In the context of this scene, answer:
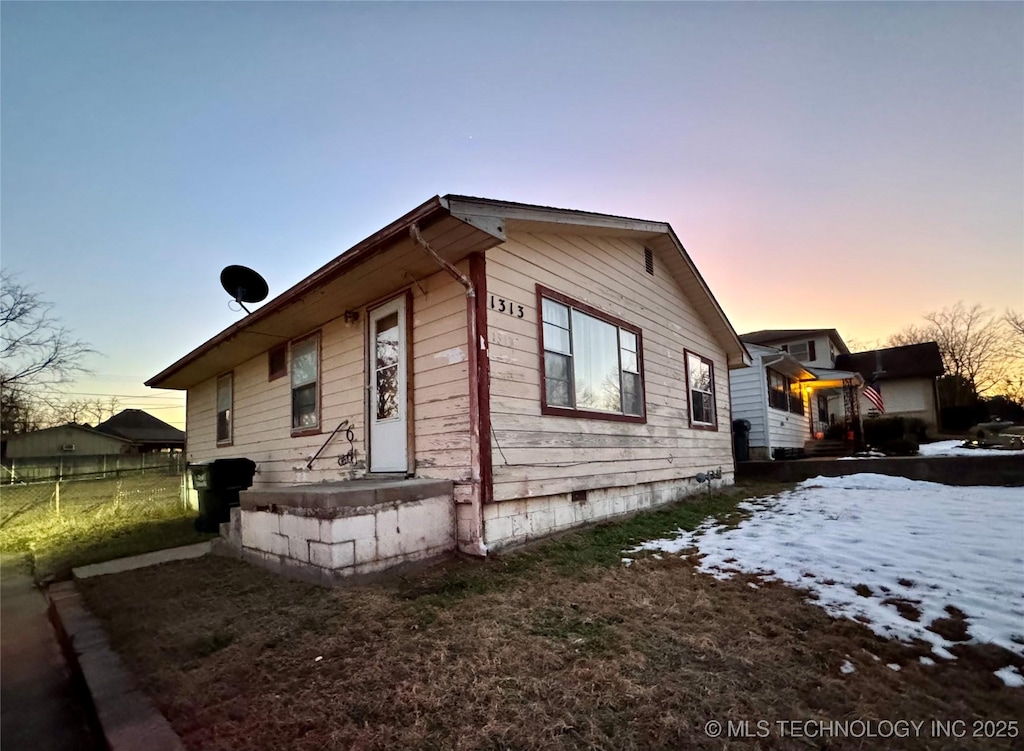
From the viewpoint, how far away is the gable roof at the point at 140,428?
45781 millimetres

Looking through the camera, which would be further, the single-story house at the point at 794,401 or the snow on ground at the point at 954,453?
the single-story house at the point at 794,401

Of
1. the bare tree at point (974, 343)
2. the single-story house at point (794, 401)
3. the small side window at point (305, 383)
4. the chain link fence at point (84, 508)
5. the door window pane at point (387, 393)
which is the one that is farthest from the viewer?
the bare tree at point (974, 343)

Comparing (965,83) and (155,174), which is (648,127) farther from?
(155,174)

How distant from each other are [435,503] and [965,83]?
31.1 ft

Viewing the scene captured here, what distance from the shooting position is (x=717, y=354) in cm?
1159

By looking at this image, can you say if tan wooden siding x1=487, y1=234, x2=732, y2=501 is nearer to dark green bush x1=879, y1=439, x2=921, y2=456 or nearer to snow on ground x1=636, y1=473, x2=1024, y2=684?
snow on ground x1=636, y1=473, x2=1024, y2=684

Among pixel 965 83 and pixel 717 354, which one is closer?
pixel 965 83

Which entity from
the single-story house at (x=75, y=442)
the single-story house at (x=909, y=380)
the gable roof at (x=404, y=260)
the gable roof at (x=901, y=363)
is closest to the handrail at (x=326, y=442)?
the gable roof at (x=404, y=260)

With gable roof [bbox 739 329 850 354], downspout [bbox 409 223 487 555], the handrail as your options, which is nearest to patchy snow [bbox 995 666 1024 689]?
downspout [bbox 409 223 487 555]

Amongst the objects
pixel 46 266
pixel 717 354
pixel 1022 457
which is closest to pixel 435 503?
pixel 46 266

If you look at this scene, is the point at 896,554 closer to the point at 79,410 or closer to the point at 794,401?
the point at 794,401

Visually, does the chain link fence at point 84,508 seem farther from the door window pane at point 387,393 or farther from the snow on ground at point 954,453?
the snow on ground at point 954,453

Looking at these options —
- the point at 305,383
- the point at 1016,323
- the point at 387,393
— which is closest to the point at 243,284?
the point at 305,383

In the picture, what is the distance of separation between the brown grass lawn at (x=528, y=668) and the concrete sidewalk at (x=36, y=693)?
0.30 metres
